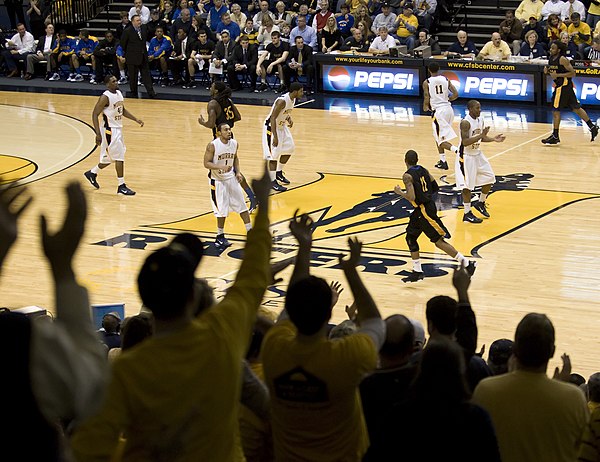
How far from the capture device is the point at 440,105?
59.1 ft

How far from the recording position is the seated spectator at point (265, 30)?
26453 millimetres

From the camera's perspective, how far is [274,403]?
3.99 metres

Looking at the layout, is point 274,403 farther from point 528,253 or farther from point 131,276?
point 528,253

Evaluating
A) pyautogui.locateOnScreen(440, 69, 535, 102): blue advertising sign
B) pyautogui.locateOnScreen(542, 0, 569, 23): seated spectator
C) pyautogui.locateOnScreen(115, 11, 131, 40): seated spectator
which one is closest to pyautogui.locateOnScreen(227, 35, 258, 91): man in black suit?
pyautogui.locateOnScreen(115, 11, 131, 40): seated spectator

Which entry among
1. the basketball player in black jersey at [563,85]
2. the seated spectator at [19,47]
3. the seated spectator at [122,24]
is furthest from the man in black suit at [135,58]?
the basketball player in black jersey at [563,85]

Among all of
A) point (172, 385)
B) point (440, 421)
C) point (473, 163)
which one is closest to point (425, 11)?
point (473, 163)

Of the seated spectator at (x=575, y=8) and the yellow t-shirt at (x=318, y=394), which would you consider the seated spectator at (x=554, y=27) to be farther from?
the yellow t-shirt at (x=318, y=394)

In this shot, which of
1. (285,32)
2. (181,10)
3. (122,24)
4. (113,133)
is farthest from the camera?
(122,24)

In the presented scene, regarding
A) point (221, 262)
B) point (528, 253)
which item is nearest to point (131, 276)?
point (221, 262)

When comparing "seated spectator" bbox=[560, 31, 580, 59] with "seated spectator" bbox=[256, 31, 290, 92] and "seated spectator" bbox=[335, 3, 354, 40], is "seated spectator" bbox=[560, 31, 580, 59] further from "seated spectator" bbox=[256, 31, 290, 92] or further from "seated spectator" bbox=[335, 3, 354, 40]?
"seated spectator" bbox=[256, 31, 290, 92]

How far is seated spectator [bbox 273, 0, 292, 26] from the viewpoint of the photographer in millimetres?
27125

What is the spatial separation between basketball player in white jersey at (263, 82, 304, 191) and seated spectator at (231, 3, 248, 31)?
11109mm

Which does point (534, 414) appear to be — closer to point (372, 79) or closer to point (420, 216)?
point (420, 216)

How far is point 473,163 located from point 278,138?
3.48 metres
